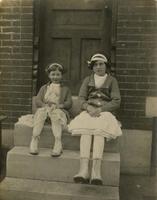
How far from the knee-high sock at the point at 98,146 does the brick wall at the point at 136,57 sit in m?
1.11

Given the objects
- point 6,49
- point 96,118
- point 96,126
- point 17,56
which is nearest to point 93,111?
point 96,118

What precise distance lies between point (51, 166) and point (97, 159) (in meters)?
0.60

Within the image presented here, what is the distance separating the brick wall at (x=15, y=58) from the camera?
→ 17.4ft

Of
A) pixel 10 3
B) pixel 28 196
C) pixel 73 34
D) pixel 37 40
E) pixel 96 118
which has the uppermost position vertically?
pixel 10 3

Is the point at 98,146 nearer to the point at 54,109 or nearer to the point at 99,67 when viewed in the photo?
the point at 54,109

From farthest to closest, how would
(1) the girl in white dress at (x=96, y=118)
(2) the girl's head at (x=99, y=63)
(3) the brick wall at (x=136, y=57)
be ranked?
(3) the brick wall at (x=136, y=57) → (2) the girl's head at (x=99, y=63) → (1) the girl in white dress at (x=96, y=118)

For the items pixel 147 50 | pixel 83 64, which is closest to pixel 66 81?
pixel 83 64

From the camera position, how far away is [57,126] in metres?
4.46

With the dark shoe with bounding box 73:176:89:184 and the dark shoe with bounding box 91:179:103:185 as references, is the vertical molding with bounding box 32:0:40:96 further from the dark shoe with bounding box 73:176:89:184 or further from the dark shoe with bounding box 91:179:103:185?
the dark shoe with bounding box 91:179:103:185

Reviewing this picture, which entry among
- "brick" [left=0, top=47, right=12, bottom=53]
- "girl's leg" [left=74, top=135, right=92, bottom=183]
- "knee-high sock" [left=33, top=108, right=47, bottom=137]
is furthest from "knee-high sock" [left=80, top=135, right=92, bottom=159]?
"brick" [left=0, top=47, right=12, bottom=53]

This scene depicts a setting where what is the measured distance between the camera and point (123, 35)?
511 cm

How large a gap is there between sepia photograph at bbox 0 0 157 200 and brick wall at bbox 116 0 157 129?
0.01 metres

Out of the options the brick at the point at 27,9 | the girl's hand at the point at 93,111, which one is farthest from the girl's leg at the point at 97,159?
the brick at the point at 27,9

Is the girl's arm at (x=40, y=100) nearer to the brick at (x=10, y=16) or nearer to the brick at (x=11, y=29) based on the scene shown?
the brick at (x=11, y=29)
